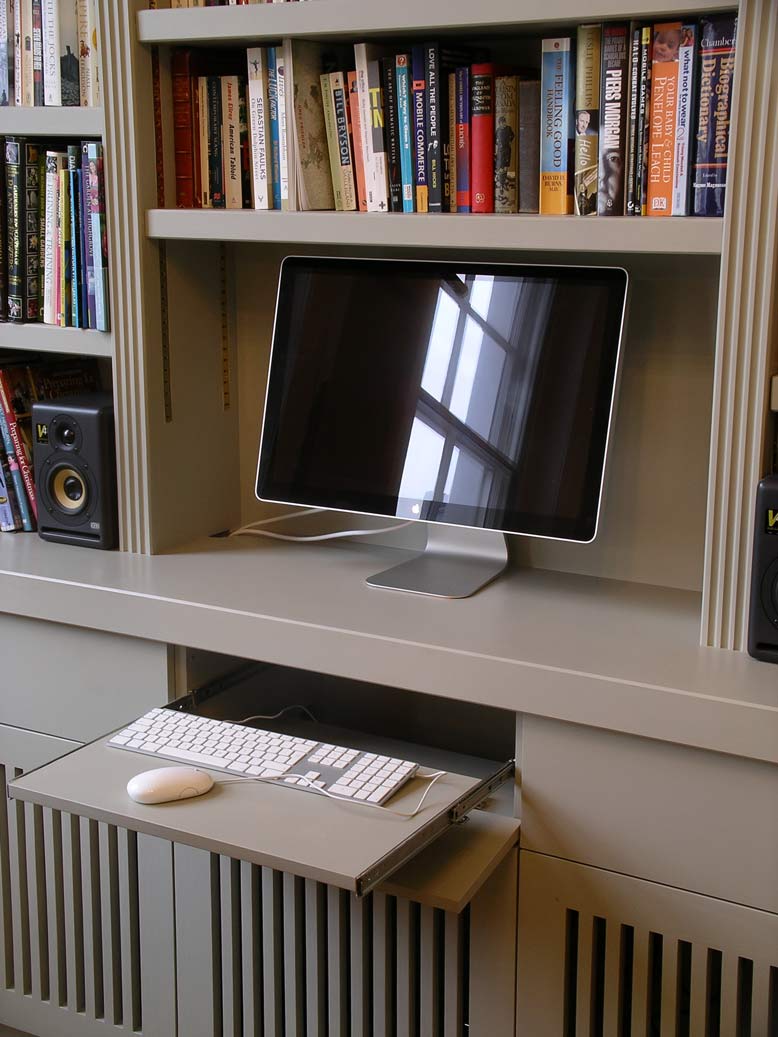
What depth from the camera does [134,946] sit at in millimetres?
1865

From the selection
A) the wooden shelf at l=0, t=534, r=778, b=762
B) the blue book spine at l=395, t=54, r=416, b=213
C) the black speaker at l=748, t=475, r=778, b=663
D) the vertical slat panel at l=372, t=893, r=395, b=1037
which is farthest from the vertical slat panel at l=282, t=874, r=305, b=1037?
the blue book spine at l=395, t=54, r=416, b=213

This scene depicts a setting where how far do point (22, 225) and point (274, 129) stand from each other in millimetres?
463

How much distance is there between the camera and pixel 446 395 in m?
1.76

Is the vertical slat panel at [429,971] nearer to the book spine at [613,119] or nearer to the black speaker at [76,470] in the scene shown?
the black speaker at [76,470]

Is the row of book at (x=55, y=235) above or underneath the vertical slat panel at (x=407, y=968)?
above

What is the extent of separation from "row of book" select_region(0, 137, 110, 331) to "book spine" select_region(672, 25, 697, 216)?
2.83ft

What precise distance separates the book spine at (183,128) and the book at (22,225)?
9.6 inches

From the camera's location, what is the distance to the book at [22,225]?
1.96 metres

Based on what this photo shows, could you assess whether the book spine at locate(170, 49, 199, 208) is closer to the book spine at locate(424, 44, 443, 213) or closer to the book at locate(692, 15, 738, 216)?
the book spine at locate(424, 44, 443, 213)

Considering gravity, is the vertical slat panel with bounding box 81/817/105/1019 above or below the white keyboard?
below

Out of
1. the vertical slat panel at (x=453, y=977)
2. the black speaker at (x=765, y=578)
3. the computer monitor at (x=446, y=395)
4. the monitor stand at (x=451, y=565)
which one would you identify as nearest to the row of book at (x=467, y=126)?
the computer monitor at (x=446, y=395)

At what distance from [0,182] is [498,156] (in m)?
0.84

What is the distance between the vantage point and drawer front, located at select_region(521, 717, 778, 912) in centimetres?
140

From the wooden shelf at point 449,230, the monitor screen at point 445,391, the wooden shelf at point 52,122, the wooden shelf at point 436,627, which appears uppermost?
the wooden shelf at point 52,122
